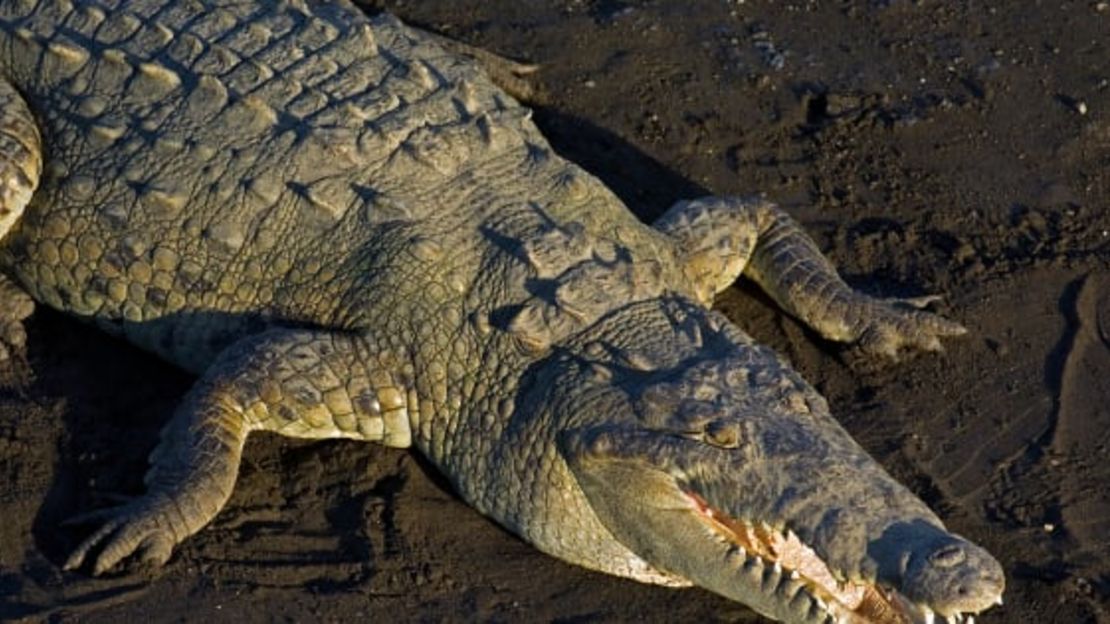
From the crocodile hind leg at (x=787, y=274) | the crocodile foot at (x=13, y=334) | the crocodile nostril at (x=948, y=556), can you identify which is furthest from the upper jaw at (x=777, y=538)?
the crocodile foot at (x=13, y=334)

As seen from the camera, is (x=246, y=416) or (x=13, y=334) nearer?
(x=246, y=416)

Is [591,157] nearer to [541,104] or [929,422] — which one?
[541,104]

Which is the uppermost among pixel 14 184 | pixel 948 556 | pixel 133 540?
pixel 14 184

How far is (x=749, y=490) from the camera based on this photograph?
5555mm

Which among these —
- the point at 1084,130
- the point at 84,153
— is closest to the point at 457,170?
the point at 84,153

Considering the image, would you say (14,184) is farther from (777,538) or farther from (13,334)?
(777,538)

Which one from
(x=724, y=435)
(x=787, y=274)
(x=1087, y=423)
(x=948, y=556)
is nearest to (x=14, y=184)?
(x=724, y=435)

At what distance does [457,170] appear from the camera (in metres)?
6.58

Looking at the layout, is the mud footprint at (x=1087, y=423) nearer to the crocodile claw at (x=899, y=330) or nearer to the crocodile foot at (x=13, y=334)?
the crocodile claw at (x=899, y=330)

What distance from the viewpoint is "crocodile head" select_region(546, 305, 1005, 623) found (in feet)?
17.3

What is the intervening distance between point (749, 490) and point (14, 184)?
320 cm

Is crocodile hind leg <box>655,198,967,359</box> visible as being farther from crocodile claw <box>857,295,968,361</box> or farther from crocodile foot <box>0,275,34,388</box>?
crocodile foot <box>0,275,34,388</box>

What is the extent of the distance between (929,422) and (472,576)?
6.68 ft

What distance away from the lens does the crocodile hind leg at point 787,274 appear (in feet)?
23.3
